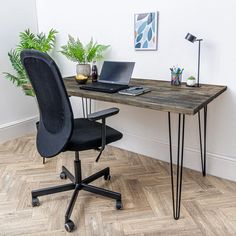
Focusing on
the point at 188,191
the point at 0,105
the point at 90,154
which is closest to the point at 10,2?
the point at 0,105

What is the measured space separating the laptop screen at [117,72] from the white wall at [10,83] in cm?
138

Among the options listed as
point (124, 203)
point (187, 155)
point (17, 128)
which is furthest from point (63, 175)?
A: point (17, 128)

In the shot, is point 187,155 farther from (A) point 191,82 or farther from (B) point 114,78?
(B) point 114,78

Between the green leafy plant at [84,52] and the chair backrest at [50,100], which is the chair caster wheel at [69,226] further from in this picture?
the green leafy plant at [84,52]

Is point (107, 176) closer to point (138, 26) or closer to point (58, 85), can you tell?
point (58, 85)

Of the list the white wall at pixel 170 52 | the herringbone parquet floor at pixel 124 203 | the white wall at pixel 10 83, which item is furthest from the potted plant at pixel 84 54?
the herringbone parquet floor at pixel 124 203

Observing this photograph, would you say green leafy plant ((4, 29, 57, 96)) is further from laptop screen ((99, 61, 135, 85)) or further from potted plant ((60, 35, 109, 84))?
laptop screen ((99, 61, 135, 85))

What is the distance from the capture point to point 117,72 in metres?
2.25

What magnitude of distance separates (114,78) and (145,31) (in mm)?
568

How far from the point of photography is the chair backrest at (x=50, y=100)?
149 cm

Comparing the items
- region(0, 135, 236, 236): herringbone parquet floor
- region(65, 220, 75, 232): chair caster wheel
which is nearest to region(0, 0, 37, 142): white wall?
region(0, 135, 236, 236): herringbone parquet floor

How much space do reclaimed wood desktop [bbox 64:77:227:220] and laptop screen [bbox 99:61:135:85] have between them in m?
0.15

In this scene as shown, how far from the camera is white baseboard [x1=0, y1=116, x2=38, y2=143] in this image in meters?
3.11

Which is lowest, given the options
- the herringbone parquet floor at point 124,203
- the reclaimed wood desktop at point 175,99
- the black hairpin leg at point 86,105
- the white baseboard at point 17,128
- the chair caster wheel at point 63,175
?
the herringbone parquet floor at point 124,203
